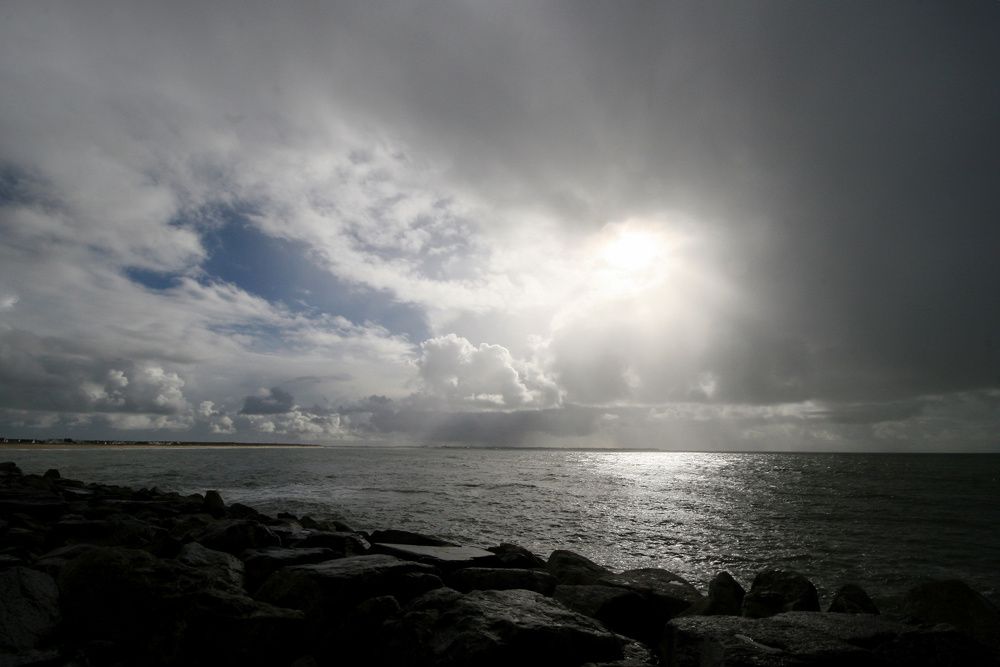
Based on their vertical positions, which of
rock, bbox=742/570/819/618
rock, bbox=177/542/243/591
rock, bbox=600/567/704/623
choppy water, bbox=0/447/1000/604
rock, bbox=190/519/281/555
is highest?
rock, bbox=177/542/243/591

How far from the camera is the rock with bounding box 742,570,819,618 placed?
8.80 m

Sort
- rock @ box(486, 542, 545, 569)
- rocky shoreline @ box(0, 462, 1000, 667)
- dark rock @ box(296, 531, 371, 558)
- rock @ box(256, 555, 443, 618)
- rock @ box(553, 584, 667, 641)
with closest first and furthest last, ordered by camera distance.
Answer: rocky shoreline @ box(0, 462, 1000, 667)
rock @ box(256, 555, 443, 618)
rock @ box(553, 584, 667, 641)
rock @ box(486, 542, 545, 569)
dark rock @ box(296, 531, 371, 558)

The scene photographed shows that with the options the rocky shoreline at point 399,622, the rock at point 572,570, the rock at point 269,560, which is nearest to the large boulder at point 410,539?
the rock at point 572,570

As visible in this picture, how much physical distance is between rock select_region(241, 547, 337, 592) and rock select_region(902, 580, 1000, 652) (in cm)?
1041

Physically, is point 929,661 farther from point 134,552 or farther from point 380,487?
point 380,487

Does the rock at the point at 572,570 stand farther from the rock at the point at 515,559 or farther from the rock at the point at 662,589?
the rock at the point at 662,589

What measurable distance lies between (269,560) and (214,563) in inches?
36.7

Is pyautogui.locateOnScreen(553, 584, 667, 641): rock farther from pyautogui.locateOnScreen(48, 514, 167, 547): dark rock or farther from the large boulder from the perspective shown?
pyautogui.locateOnScreen(48, 514, 167, 547): dark rock

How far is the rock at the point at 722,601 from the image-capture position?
344 inches

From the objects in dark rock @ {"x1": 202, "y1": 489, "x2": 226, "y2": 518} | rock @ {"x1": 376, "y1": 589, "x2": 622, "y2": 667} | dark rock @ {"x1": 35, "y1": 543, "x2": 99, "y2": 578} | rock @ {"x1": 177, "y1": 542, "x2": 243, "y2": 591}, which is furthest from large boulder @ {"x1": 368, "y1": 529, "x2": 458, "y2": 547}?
dark rock @ {"x1": 202, "y1": 489, "x2": 226, "y2": 518}

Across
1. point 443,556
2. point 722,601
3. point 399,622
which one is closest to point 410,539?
point 443,556

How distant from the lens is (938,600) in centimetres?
859

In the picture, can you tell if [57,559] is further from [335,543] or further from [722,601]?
[722,601]

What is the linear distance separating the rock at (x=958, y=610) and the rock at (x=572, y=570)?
569 centimetres
